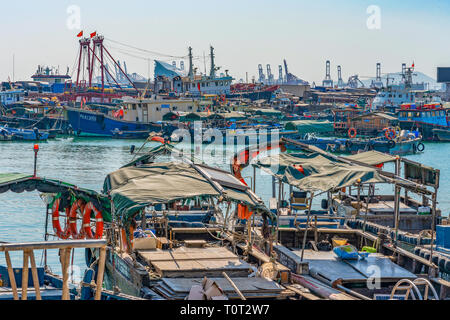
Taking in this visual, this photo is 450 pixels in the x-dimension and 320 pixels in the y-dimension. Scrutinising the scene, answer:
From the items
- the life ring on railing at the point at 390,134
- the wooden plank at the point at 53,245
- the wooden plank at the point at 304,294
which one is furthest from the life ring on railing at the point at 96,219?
the life ring on railing at the point at 390,134

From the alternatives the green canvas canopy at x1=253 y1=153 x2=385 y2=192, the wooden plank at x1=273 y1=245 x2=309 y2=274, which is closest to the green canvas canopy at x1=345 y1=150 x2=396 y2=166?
the green canvas canopy at x1=253 y1=153 x2=385 y2=192

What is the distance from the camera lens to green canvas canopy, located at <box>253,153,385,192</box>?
37.4ft

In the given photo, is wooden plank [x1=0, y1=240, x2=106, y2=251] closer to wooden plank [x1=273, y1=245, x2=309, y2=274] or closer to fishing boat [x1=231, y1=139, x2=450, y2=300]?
fishing boat [x1=231, y1=139, x2=450, y2=300]

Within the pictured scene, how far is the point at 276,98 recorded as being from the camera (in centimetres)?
8138

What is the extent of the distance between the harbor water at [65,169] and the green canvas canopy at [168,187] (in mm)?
3731

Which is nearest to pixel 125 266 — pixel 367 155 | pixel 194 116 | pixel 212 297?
pixel 212 297

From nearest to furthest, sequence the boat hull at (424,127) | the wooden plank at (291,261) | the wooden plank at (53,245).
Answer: the wooden plank at (53,245) < the wooden plank at (291,261) < the boat hull at (424,127)

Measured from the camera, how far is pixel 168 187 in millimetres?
10164

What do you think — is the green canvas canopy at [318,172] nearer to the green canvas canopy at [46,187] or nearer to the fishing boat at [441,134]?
the green canvas canopy at [46,187]

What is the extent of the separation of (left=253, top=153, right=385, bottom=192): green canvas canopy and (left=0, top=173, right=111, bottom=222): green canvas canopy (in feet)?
11.4

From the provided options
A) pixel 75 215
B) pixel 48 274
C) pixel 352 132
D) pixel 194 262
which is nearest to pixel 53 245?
pixel 194 262

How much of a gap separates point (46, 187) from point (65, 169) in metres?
24.7

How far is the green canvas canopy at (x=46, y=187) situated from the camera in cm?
1120
